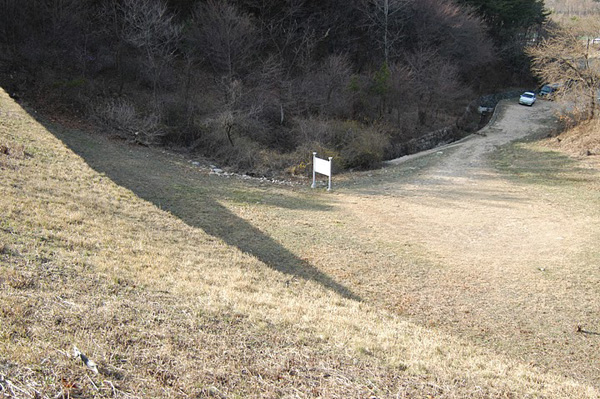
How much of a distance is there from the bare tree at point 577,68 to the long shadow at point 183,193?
19435mm

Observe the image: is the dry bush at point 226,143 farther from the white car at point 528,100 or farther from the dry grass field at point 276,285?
the white car at point 528,100

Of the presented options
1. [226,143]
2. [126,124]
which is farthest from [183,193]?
[126,124]

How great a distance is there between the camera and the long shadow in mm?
9859

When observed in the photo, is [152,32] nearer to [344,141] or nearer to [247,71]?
[247,71]

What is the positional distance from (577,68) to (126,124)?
80.4 feet

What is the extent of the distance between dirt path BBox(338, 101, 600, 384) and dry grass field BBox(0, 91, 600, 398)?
1.9 inches

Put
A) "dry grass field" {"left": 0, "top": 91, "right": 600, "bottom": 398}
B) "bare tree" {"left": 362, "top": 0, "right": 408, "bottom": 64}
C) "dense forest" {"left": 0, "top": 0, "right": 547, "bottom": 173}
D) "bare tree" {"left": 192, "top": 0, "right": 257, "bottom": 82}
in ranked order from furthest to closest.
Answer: "bare tree" {"left": 362, "top": 0, "right": 408, "bottom": 64} < "bare tree" {"left": 192, "top": 0, "right": 257, "bottom": 82} < "dense forest" {"left": 0, "top": 0, "right": 547, "bottom": 173} < "dry grass field" {"left": 0, "top": 91, "right": 600, "bottom": 398}

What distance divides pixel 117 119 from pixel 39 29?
10.7 meters

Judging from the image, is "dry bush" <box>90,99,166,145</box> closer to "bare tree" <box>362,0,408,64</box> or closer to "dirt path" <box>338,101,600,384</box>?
"dirt path" <box>338,101,600,384</box>

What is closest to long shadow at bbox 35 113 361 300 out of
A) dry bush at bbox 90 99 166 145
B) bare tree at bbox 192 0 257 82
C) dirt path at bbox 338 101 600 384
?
dry bush at bbox 90 99 166 145

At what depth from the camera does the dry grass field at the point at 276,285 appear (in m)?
4.56

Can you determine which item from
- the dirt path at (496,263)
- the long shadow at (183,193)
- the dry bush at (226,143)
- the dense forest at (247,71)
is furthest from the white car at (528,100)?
the long shadow at (183,193)

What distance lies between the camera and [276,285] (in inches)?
326

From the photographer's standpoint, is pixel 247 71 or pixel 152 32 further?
pixel 247 71
